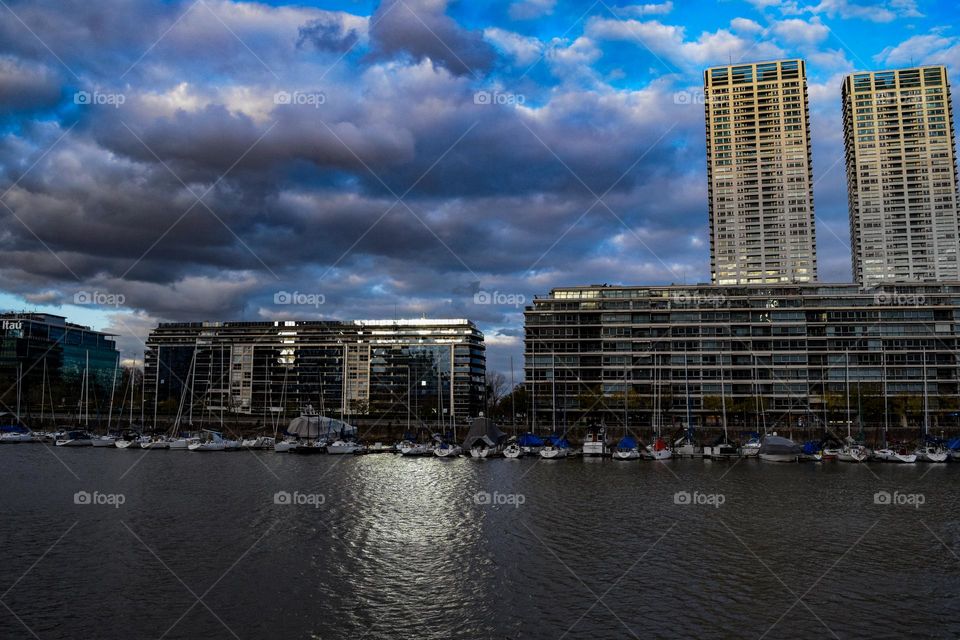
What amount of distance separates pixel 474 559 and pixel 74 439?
88946 mm

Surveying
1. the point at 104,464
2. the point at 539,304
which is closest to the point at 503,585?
the point at 104,464

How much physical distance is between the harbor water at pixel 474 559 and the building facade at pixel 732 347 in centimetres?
8410

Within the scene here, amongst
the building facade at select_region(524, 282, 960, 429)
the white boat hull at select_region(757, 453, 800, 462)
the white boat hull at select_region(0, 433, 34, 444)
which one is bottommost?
the white boat hull at select_region(757, 453, 800, 462)

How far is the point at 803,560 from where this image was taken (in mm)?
31219

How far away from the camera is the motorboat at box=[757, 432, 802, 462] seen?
3125 inches

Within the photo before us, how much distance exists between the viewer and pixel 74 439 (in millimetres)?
100125

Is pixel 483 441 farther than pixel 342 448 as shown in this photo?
No

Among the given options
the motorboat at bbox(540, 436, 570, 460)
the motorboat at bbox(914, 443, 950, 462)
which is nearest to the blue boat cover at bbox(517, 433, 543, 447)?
the motorboat at bbox(540, 436, 570, 460)

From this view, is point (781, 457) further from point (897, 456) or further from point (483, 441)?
point (483, 441)

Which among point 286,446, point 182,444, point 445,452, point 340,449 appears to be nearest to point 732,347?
point 445,452

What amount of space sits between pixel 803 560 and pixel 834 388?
12288cm

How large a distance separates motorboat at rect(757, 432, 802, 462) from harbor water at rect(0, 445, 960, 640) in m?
21.5

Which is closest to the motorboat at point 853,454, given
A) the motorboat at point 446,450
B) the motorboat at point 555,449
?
the motorboat at point 555,449

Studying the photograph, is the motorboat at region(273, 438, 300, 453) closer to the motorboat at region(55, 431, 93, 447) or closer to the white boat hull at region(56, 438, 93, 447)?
the white boat hull at region(56, 438, 93, 447)
